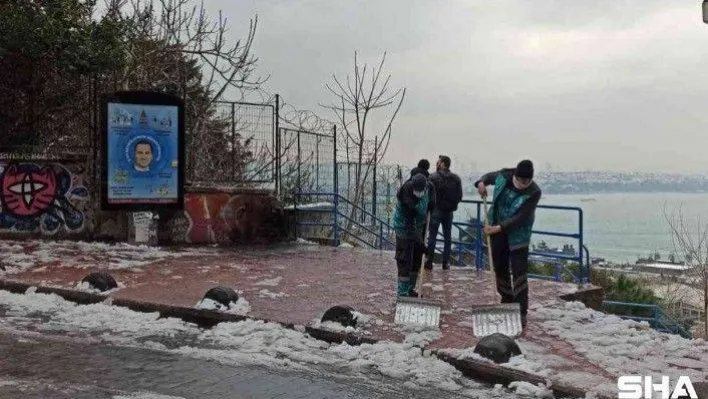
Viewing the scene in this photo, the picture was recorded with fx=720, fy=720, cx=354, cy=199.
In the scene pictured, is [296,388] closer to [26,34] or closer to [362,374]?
[362,374]

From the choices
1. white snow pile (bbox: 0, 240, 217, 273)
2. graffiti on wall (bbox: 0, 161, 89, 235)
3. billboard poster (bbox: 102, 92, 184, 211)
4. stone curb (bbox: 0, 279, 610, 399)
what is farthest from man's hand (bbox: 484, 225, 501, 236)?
graffiti on wall (bbox: 0, 161, 89, 235)

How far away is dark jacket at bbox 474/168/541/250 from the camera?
27.7 ft

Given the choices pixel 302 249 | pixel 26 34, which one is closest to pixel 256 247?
pixel 302 249

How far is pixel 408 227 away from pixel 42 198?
973cm

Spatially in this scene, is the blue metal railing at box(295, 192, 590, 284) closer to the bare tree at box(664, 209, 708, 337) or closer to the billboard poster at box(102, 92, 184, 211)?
the billboard poster at box(102, 92, 184, 211)

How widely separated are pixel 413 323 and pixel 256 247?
8757 mm

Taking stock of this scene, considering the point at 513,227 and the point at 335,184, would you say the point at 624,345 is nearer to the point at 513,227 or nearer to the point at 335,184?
the point at 513,227

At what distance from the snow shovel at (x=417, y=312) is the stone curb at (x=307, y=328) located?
732 mm

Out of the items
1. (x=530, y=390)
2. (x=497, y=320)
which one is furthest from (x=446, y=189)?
(x=530, y=390)

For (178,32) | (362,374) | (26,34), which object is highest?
(178,32)

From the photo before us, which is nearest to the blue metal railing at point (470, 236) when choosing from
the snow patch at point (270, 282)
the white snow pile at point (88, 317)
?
the snow patch at point (270, 282)

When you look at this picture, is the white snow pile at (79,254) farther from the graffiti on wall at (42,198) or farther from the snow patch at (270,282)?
the snow patch at (270,282)

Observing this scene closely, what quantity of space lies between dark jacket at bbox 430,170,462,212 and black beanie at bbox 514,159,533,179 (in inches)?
164

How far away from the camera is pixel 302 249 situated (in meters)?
16.3
